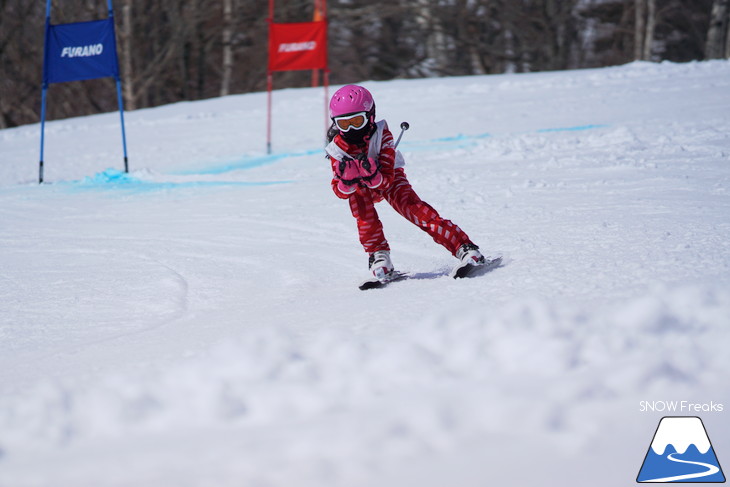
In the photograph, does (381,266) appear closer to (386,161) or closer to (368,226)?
(368,226)

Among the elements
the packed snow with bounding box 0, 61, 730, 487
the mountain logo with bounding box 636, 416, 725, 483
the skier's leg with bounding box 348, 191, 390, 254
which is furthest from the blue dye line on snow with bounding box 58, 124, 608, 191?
the mountain logo with bounding box 636, 416, 725, 483

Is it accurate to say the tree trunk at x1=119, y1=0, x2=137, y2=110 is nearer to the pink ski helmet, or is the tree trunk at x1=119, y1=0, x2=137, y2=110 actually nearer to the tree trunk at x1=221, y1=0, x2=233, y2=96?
the tree trunk at x1=221, y1=0, x2=233, y2=96

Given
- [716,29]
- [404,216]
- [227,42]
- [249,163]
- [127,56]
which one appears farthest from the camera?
[227,42]

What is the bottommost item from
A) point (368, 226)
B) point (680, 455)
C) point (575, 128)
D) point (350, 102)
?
point (680, 455)

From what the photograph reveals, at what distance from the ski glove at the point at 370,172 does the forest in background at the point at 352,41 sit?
1929 cm

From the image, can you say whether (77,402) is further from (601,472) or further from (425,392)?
(601,472)


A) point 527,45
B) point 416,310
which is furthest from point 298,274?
point 527,45

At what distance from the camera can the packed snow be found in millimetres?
2338

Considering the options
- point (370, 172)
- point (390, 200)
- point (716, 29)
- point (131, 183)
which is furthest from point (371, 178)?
point (716, 29)

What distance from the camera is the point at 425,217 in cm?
428

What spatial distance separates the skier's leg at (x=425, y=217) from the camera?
4246 mm

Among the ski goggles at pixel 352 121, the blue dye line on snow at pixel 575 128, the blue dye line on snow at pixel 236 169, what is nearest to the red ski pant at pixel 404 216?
the ski goggles at pixel 352 121

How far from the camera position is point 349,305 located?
3.87 metres

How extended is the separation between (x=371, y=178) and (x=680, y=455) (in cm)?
225
